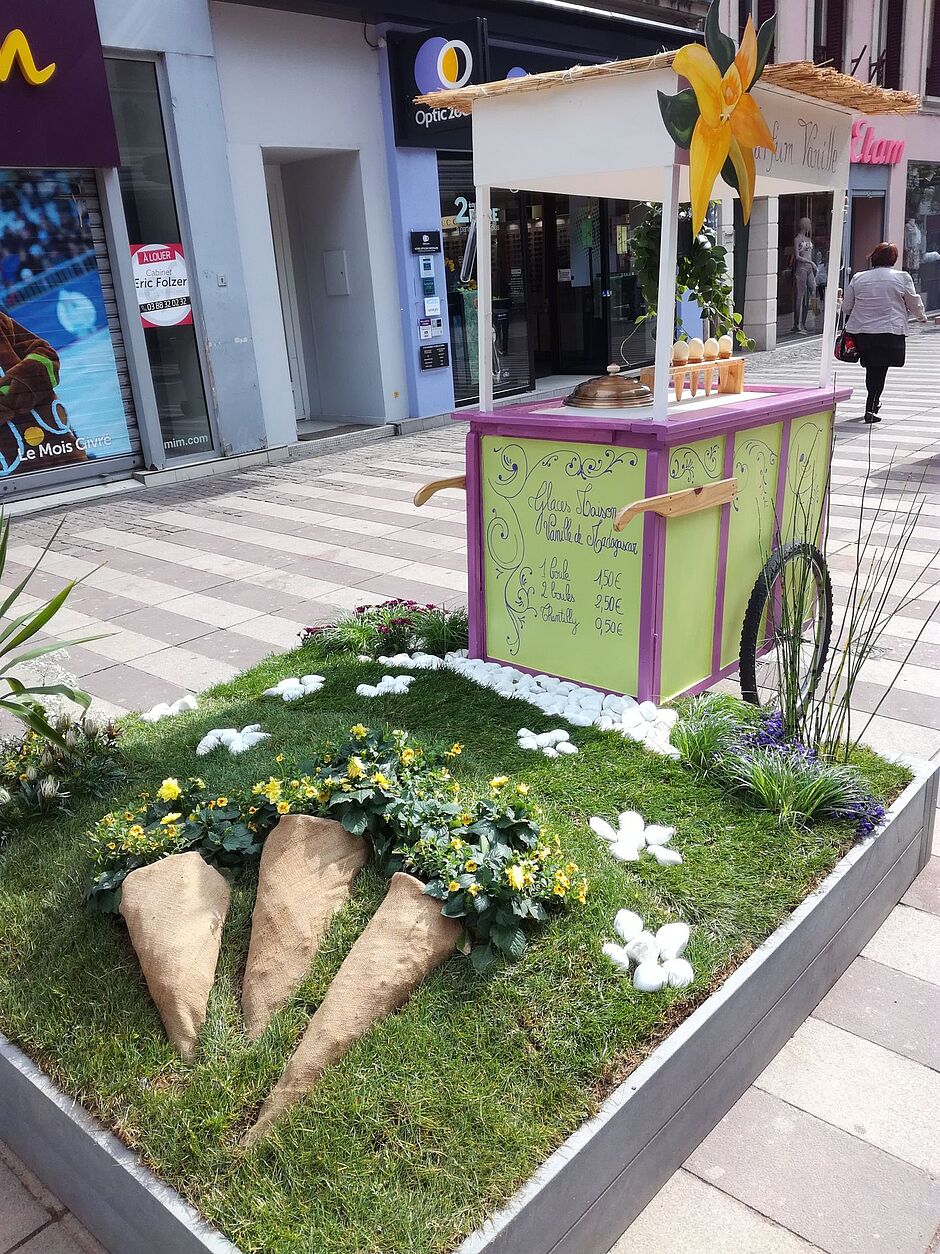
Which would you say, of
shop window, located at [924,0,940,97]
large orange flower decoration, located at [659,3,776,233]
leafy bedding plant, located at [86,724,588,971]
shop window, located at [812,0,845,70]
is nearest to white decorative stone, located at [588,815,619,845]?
leafy bedding plant, located at [86,724,588,971]

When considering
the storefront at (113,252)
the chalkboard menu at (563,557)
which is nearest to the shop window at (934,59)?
the storefront at (113,252)

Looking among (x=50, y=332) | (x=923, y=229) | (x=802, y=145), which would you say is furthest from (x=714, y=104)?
(x=923, y=229)

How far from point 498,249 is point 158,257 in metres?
5.31

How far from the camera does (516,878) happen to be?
2.53 metres

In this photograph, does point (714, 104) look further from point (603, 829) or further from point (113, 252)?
point (113, 252)

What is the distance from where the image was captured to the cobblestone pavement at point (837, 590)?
229 centimetres

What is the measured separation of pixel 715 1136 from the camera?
2.47 metres

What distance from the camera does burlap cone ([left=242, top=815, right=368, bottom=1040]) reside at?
2490mm

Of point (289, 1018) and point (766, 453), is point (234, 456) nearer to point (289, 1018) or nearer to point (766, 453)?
point (766, 453)

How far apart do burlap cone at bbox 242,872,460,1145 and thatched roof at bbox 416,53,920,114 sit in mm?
2653

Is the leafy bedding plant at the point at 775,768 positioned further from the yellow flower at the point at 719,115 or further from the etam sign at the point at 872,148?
the etam sign at the point at 872,148

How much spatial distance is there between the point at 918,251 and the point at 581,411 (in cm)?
2224

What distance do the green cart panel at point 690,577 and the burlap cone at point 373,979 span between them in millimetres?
1799

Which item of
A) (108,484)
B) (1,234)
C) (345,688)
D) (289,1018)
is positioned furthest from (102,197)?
(289,1018)
